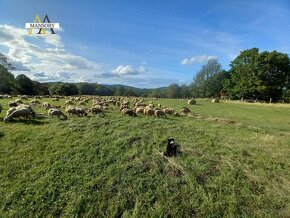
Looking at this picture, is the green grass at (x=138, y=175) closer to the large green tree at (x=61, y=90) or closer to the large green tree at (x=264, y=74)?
the large green tree at (x=264, y=74)

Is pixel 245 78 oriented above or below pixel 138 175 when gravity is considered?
above

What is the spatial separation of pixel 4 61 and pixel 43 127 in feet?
221

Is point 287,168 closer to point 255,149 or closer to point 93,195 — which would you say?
point 255,149

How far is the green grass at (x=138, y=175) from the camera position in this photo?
589 cm

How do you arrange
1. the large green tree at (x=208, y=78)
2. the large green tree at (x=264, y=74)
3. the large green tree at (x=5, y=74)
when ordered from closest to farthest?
the large green tree at (x=264, y=74) → the large green tree at (x=5, y=74) → the large green tree at (x=208, y=78)

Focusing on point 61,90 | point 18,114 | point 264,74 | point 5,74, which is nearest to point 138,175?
point 18,114

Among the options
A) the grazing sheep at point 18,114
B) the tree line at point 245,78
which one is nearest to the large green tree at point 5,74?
the tree line at point 245,78

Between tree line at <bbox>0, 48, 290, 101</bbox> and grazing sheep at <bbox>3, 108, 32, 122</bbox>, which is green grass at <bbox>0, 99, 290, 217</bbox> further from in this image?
tree line at <bbox>0, 48, 290, 101</bbox>

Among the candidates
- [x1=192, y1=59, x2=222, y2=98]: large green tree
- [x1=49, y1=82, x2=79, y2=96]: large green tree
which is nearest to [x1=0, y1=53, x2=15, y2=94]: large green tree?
[x1=49, y1=82, x2=79, y2=96]: large green tree

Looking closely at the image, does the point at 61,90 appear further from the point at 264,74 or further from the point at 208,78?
the point at 264,74

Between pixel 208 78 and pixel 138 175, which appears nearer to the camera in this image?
pixel 138 175

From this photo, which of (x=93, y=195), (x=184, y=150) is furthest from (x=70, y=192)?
(x=184, y=150)

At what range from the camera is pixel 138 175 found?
7.26 metres

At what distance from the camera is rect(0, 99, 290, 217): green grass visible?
589 cm
